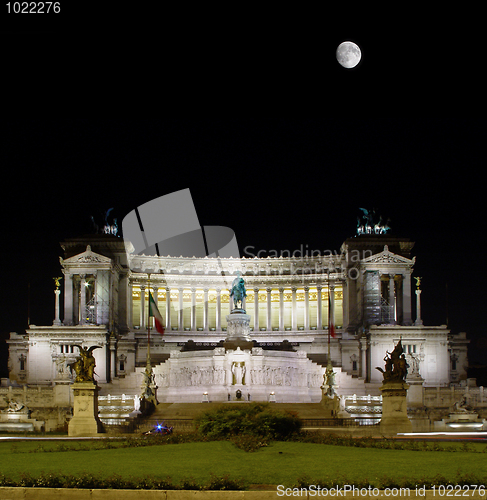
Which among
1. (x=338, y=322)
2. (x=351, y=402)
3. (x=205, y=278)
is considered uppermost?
(x=205, y=278)

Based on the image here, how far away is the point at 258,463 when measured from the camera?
27.5 m

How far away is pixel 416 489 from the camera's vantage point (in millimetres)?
22297

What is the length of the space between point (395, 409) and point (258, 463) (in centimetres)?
2281

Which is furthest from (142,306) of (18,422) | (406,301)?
(18,422)

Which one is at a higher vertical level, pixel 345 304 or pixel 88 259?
pixel 88 259

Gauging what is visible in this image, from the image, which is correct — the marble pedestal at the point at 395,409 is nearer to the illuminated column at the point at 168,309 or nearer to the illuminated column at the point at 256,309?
the illuminated column at the point at 168,309

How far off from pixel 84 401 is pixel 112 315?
184 feet

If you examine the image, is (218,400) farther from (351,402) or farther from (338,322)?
(338,322)

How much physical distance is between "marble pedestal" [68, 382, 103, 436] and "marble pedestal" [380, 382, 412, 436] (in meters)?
18.3

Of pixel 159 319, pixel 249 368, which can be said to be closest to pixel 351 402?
pixel 249 368

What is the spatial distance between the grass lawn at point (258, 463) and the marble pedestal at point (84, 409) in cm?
1511

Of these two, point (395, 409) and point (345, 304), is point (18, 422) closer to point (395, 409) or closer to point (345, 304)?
point (395, 409)

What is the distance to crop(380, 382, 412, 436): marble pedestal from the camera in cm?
4775

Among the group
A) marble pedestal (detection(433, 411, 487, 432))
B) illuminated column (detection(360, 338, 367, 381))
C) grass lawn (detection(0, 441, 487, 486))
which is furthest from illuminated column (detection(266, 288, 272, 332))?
grass lawn (detection(0, 441, 487, 486))
